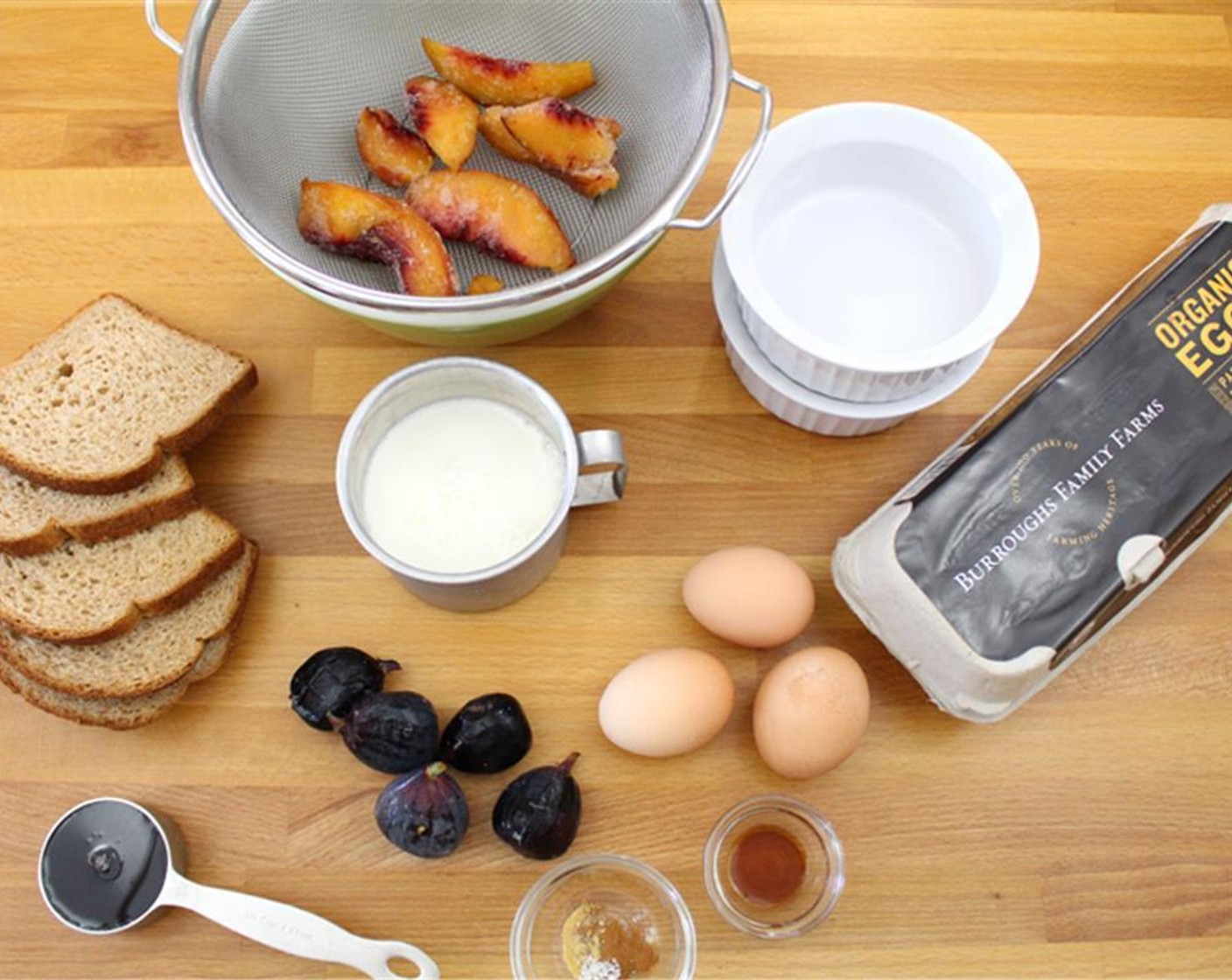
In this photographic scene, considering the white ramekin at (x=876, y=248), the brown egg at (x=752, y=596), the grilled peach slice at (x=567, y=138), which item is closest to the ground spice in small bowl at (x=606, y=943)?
the brown egg at (x=752, y=596)

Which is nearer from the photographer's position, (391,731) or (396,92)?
(391,731)

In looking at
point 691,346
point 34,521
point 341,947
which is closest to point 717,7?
point 691,346

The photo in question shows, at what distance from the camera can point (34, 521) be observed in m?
1.07

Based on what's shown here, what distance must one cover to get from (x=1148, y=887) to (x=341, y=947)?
2.24 ft

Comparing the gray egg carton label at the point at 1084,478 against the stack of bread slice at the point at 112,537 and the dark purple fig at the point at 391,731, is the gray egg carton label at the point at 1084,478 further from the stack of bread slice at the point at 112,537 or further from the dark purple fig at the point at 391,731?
the stack of bread slice at the point at 112,537

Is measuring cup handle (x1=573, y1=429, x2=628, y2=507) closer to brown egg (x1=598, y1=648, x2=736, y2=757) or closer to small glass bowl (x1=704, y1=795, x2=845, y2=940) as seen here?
brown egg (x1=598, y1=648, x2=736, y2=757)

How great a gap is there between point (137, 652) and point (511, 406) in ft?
1.26

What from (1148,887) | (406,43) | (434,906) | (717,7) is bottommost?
(434,906)

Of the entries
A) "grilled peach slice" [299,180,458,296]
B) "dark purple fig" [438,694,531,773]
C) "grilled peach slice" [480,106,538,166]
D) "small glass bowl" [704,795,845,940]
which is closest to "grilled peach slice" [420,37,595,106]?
"grilled peach slice" [480,106,538,166]

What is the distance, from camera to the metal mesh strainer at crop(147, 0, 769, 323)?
1.03m

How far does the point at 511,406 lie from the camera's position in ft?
3.48

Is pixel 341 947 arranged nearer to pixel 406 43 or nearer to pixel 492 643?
pixel 492 643

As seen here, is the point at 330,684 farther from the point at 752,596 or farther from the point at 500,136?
the point at 500,136

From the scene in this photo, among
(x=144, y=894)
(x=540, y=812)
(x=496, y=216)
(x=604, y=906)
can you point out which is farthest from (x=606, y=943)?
(x=496, y=216)
